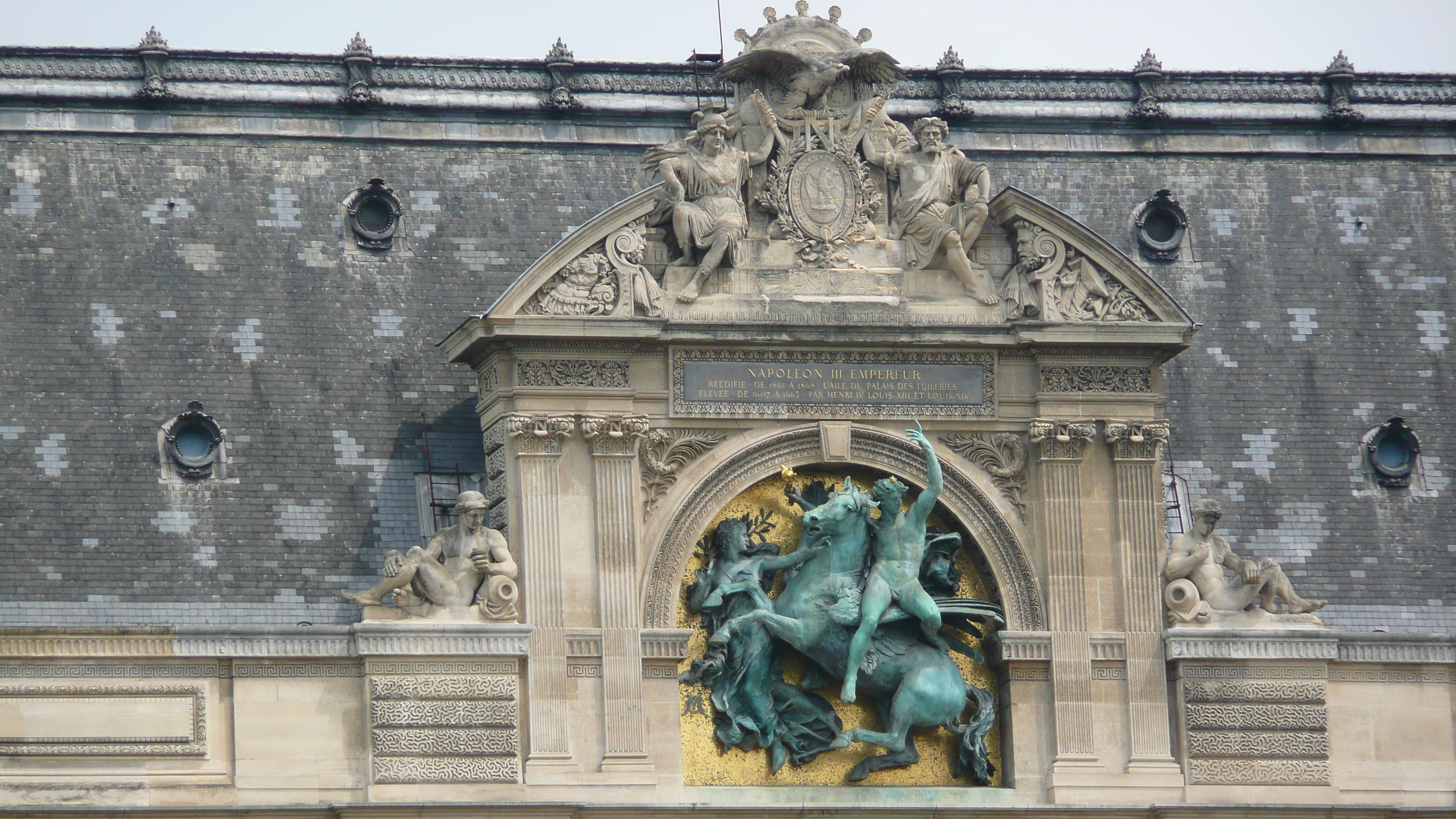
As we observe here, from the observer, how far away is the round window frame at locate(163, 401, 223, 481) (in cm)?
4425

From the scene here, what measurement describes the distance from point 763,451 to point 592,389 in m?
2.35

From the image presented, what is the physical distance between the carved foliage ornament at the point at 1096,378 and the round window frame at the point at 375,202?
30.6 feet

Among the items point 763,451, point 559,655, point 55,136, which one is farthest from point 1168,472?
point 55,136

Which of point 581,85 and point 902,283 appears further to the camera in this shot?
point 581,85

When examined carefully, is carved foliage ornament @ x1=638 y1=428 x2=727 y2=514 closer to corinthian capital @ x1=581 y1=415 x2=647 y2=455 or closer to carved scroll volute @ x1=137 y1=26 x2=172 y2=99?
corinthian capital @ x1=581 y1=415 x2=647 y2=455

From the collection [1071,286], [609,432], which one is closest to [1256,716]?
[1071,286]

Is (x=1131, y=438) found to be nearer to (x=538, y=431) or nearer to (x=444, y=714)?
(x=538, y=431)

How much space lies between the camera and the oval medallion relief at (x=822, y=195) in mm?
44062

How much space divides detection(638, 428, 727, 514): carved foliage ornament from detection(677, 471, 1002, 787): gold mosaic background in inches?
32.4

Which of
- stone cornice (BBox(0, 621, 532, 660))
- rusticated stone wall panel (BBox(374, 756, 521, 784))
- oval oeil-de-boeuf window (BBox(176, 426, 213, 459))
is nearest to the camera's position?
stone cornice (BBox(0, 621, 532, 660))

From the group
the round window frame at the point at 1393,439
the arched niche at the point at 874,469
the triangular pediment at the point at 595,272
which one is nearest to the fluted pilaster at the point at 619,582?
the arched niche at the point at 874,469

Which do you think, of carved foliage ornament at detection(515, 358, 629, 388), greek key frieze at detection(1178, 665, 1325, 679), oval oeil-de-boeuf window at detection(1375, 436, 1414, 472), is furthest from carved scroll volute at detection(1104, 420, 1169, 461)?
carved foliage ornament at detection(515, 358, 629, 388)

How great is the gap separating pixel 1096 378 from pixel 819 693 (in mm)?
5402

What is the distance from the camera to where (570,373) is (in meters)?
43.0
